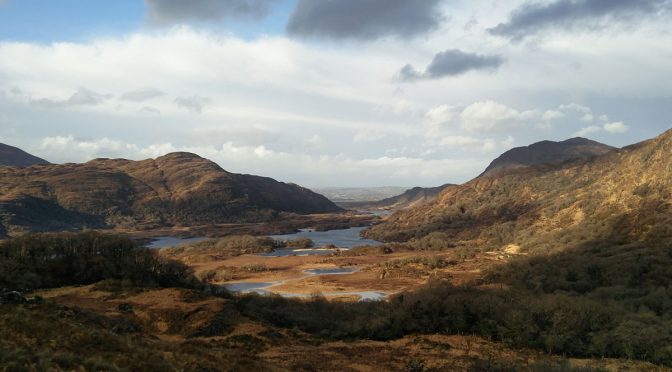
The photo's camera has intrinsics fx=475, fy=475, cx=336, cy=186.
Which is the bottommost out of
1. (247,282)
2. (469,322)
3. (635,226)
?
(247,282)

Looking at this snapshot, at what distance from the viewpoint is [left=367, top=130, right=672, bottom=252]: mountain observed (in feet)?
207

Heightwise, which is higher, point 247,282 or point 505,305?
point 505,305

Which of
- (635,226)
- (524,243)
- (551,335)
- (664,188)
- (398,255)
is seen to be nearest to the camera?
(551,335)

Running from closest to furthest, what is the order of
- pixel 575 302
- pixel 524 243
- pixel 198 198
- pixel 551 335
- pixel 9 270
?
pixel 551 335 < pixel 575 302 < pixel 9 270 < pixel 524 243 < pixel 198 198

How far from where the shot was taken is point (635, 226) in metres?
58.6

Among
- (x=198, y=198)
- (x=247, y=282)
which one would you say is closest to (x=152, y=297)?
(x=247, y=282)

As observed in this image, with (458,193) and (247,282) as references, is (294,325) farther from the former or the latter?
(458,193)

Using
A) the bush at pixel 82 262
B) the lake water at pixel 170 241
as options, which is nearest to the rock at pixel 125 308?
the bush at pixel 82 262

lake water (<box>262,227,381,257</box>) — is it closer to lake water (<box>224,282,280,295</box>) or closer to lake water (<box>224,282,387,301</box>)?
lake water (<box>224,282,280,295</box>)

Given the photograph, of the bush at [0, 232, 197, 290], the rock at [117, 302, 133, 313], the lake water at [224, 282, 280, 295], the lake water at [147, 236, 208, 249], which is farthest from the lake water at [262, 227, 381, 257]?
the rock at [117, 302, 133, 313]

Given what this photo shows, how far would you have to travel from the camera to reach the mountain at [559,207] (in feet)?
207

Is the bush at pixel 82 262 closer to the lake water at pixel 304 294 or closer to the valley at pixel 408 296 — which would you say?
the valley at pixel 408 296

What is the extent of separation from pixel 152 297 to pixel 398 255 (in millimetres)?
69349

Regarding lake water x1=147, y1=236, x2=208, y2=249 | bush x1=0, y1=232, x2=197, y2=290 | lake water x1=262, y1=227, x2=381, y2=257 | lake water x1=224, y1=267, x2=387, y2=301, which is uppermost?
bush x1=0, y1=232, x2=197, y2=290
